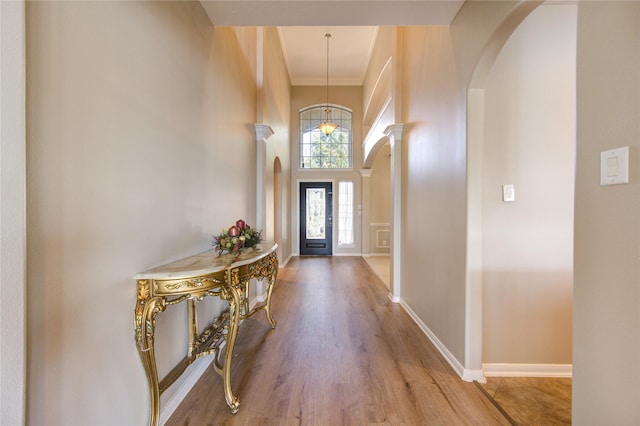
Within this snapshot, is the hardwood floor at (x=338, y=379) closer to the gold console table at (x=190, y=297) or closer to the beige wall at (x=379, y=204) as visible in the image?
the gold console table at (x=190, y=297)

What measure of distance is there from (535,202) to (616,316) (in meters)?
1.31

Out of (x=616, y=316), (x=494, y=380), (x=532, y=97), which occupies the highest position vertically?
(x=532, y=97)

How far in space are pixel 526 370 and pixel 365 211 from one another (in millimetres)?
5525

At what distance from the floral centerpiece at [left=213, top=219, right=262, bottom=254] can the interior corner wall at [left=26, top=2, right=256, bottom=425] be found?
0.20m

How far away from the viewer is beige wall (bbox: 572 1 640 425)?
854mm

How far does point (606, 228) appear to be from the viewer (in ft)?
3.07

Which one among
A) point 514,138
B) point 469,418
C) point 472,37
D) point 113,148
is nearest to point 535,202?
point 514,138

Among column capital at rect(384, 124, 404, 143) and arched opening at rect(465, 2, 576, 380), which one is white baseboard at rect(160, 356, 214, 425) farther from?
column capital at rect(384, 124, 404, 143)

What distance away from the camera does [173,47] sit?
1.70 meters

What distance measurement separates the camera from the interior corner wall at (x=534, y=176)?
1975mm

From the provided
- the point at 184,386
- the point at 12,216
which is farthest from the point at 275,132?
the point at 12,216

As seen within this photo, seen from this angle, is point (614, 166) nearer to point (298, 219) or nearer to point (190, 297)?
point (190, 297)

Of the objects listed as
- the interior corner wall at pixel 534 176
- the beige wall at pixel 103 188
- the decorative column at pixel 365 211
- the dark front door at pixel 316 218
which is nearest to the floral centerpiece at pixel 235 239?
the beige wall at pixel 103 188

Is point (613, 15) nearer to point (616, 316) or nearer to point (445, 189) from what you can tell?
point (616, 316)
